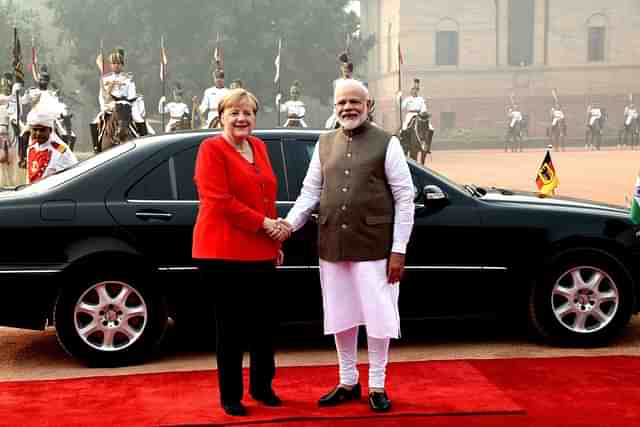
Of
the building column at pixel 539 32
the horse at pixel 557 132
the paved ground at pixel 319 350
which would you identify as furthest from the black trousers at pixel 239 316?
the building column at pixel 539 32

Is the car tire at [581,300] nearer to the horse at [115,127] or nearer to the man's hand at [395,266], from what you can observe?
the man's hand at [395,266]

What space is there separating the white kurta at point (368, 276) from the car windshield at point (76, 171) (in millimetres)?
1734

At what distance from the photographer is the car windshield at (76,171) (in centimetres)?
666

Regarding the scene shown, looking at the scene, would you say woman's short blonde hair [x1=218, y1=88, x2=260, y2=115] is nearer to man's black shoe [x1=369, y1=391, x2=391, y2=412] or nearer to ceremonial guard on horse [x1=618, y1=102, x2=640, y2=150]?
man's black shoe [x1=369, y1=391, x2=391, y2=412]

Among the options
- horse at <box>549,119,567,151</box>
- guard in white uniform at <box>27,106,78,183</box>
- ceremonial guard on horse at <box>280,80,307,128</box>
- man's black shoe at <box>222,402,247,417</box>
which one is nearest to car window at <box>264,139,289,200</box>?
man's black shoe at <box>222,402,247,417</box>

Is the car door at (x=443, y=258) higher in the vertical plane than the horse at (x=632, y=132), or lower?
higher

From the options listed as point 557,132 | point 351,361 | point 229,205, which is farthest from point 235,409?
point 557,132

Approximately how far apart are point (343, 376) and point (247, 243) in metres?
0.92

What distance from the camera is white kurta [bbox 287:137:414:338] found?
17.2 ft

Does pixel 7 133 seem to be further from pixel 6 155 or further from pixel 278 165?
pixel 278 165

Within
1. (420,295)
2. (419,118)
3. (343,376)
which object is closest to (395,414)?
(343,376)

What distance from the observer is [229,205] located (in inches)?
201

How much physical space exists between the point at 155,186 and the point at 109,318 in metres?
0.86

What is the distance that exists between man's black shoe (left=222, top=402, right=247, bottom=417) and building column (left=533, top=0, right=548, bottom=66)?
6463 cm
